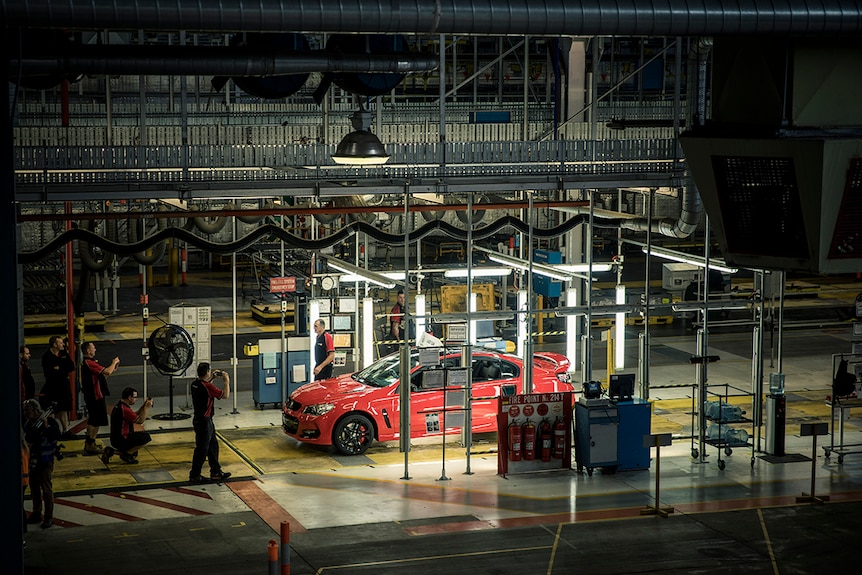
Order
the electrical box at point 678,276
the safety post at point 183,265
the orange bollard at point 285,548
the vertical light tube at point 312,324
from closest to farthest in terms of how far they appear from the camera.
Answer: the orange bollard at point 285,548
the vertical light tube at point 312,324
the electrical box at point 678,276
the safety post at point 183,265

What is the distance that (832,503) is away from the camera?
14953 mm

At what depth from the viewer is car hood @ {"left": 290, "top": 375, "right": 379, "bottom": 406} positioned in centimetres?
1709

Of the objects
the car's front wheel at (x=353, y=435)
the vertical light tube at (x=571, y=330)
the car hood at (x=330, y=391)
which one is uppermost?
the vertical light tube at (x=571, y=330)

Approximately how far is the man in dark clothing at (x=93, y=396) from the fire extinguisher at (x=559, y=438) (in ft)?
19.6

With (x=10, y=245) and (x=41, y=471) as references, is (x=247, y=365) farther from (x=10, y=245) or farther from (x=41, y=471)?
(x=10, y=245)

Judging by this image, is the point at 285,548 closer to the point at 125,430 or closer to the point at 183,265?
the point at 125,430

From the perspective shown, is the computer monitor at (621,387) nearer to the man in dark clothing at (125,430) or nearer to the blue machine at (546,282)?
the blue machine at (546,282)

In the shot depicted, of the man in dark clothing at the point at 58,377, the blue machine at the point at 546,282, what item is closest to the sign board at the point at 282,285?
the man in dark clothing at the point at 58,377

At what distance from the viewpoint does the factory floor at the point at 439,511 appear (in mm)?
12766

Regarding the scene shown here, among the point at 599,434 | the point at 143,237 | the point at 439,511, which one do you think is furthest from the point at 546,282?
the point at 143,237

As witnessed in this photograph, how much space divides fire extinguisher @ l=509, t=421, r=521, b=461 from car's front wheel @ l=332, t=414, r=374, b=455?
209 cm

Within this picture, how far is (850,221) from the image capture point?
836cm

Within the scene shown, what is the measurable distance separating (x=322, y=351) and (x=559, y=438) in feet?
14.2

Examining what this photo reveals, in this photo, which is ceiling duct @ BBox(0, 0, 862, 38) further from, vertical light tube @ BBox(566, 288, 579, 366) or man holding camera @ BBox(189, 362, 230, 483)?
vertical light tube @ BBox(566, 288, 579, 366)
